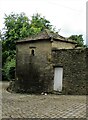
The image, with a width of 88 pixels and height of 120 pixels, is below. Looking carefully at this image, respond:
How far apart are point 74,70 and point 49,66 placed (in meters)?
2.29

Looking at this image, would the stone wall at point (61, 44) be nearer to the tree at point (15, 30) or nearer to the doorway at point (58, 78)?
the doorway at point (58, 78)

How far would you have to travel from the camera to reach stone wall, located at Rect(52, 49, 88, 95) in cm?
1838

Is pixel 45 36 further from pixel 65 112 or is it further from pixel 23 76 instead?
pixel 65 112

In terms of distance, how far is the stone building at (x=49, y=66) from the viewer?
61.1 feet

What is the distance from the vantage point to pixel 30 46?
69.5 feet

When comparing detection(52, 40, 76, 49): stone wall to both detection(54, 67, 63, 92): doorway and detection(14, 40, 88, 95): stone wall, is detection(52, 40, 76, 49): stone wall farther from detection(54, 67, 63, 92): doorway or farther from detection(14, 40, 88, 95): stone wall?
detection(54, 67, 63, 92): doorway

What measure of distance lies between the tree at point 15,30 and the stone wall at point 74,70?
17969mm

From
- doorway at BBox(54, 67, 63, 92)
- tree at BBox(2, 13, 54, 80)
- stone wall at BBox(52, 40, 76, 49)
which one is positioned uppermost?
tree at BBox(2, 13, 54, 80)

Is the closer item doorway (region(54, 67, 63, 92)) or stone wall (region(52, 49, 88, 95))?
stone wall (region(52, 49, 88, 95))

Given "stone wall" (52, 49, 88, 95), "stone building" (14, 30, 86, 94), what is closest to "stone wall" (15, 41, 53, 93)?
"stone building" (14, 30, 86, 94)

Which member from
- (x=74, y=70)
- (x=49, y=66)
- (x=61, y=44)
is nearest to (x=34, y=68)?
(x=49, y=66)

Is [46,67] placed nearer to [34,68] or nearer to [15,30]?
[34,68]

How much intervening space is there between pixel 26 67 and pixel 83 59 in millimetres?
5532

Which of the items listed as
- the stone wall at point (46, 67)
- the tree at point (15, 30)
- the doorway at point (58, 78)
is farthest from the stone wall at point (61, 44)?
the tree at point (15, 30)
